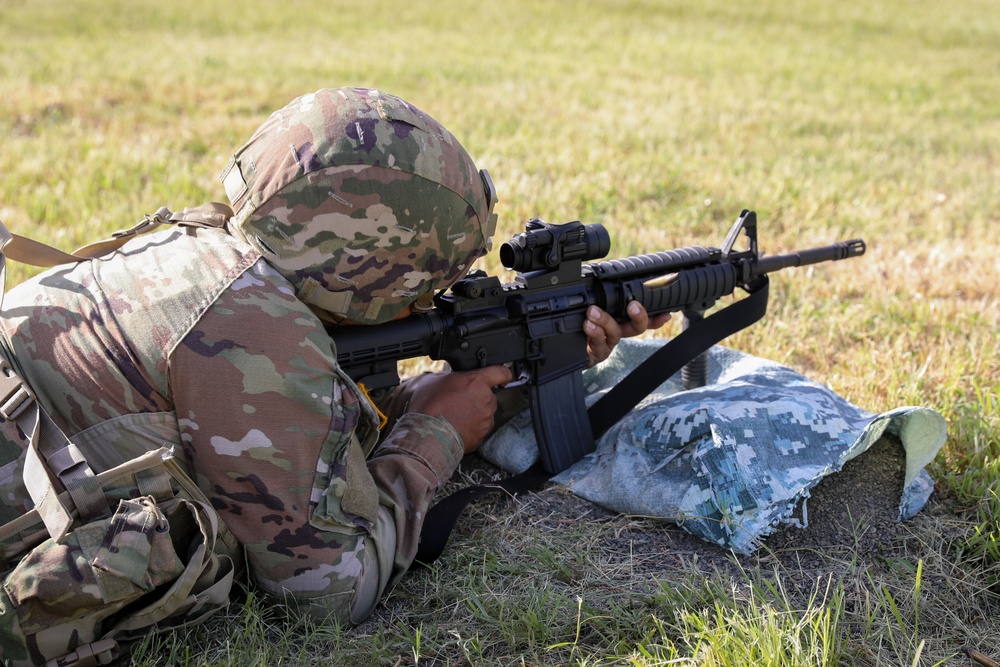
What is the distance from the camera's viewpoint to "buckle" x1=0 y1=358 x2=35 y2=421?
2463 millimetres

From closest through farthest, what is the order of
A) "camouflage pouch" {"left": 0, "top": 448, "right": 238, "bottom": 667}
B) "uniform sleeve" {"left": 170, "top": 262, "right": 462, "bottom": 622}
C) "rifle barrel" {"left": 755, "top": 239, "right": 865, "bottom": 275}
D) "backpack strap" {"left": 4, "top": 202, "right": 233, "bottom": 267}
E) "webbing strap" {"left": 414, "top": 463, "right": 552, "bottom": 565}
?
1. "camouflage pouch" {"left": 0, "top": 448, "right": 238, "bottom": 667}
2. "uniform sleeve" {"left": 170, "top": 262, "right": 462, "bottom": 622}
3. "backpack strap" {"left": 4, "top": 202, "right": 233, "bottom": 267}
4. "webbing strap" {"left": 414, "top": 463, "right": 552, "bottom": 565}
5. "rifle barrel" {"left": 755, "top": 239, "right": 865, "bottom": 275}

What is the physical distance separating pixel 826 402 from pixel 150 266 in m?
2.71

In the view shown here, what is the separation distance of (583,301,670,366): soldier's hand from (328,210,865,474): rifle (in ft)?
0.12

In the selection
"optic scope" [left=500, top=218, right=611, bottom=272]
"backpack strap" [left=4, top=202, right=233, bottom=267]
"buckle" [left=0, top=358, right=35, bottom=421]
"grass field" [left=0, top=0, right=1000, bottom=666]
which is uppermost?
"backpack strap" [left=4, top=202, right=233, bottom=267]

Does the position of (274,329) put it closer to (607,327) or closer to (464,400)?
(464,400)

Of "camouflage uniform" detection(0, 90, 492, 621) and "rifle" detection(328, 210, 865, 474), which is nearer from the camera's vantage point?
"camouflage uniform" detection(0, 90, 492, 621)

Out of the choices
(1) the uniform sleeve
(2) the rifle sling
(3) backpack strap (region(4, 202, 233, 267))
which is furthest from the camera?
(2) the rifle sling

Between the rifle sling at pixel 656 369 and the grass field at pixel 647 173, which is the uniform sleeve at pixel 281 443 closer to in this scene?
the grass field at pixel 647 173

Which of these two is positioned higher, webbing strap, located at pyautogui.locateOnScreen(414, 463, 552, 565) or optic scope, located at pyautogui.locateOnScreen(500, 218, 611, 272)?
optic scope, located at pyautogui.locateOnScreen(500, 218, 611, 272)

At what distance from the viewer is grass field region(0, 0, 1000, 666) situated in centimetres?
296

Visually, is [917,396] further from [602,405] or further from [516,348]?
[516,348]

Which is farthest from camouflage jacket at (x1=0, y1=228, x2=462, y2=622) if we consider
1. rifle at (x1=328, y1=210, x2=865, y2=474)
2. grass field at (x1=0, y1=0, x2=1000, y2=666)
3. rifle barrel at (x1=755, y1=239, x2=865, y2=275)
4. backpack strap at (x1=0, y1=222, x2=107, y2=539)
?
rifle barrel at (x1=755, y1=239, x2=865, y2=275)

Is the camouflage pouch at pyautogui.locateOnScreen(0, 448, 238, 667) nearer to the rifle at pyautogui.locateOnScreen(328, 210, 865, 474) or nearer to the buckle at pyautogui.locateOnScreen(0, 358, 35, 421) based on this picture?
the buckle at pyautogui.locateOnScreen(0, 358, 35, 421)

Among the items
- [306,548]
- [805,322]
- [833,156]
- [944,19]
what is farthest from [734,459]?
[944,19]
